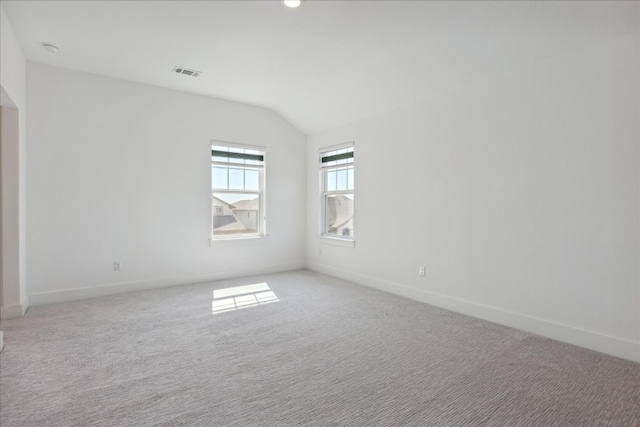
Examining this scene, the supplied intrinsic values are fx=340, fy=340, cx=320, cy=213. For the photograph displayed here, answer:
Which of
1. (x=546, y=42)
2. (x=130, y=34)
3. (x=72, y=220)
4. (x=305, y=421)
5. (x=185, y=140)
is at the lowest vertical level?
(x=305, y=421)

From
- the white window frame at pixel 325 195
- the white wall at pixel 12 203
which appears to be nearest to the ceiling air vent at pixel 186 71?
the white wall at pixel 12 203

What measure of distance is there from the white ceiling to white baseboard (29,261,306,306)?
2.66 m

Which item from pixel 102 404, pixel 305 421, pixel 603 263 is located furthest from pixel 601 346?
pixel 102 404

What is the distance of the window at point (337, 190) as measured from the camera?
5270 millimetres

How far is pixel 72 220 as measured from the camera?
4.09 meters

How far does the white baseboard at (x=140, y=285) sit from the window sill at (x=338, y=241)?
0.77 meters

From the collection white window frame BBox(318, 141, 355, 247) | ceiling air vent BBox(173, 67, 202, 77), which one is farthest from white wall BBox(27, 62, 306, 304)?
white window frame BBox(318, 141, 355, 247)

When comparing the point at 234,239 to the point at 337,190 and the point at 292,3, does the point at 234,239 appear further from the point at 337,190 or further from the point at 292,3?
the point at 292,3

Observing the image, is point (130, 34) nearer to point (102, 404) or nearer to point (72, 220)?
point (72, 220)

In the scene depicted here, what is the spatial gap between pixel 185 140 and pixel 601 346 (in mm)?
5126

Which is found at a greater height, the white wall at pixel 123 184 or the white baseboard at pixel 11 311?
the white wall at pixel 123 184

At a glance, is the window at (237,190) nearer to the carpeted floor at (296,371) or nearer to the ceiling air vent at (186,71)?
the ceiling air vent at (186,71)

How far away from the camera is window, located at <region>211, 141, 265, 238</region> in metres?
5.24

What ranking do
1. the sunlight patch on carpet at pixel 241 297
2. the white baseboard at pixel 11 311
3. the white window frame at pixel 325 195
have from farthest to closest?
the white window frame at pixel 325 195
the sunlight patch on carpet at pixel 241 297
the white baseboard at pixel 11 311
